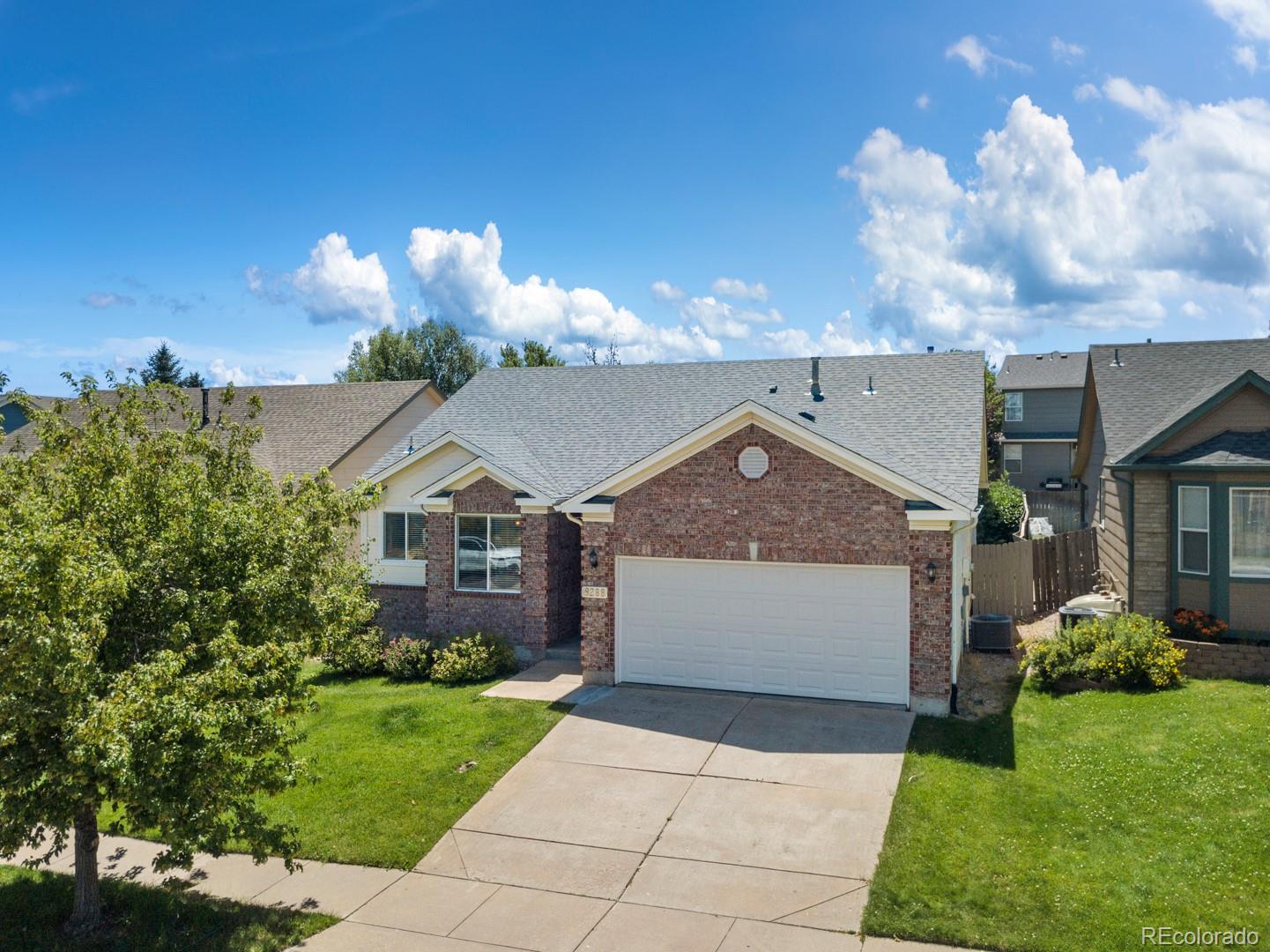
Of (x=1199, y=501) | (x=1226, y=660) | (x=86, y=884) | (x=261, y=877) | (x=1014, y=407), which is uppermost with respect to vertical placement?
(x=1014, y=407)

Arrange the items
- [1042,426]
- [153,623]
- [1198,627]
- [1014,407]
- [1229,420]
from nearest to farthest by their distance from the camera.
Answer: [153,623], [1198,627], [1229,420], [1042,426], [1014,407]

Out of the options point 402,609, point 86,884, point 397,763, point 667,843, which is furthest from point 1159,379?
point 86,884

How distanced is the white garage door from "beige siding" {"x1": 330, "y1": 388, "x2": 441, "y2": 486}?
14139 millimetres

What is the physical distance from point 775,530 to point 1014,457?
122 feet

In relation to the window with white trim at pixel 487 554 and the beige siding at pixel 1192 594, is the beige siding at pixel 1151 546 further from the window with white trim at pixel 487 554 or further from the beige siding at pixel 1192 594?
the window with white trim at pixel 487 554

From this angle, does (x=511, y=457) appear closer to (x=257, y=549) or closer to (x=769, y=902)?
(x=257, y=549)

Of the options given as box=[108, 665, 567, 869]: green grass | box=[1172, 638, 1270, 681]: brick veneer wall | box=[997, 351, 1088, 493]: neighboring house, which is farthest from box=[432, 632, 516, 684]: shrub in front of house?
box=[997, 351, 1088, 493]: neighboring house

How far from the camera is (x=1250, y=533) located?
1567cm

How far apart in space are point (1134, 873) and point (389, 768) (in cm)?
866

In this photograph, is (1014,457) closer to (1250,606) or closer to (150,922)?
(1250,606)

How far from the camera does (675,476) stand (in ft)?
48.6

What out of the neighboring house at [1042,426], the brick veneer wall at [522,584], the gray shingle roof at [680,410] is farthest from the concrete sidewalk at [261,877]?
the neighboring house at [1042,426]

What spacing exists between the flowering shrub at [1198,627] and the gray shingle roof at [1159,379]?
10.6 feet

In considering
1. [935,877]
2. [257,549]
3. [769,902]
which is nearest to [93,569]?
[257,549]
